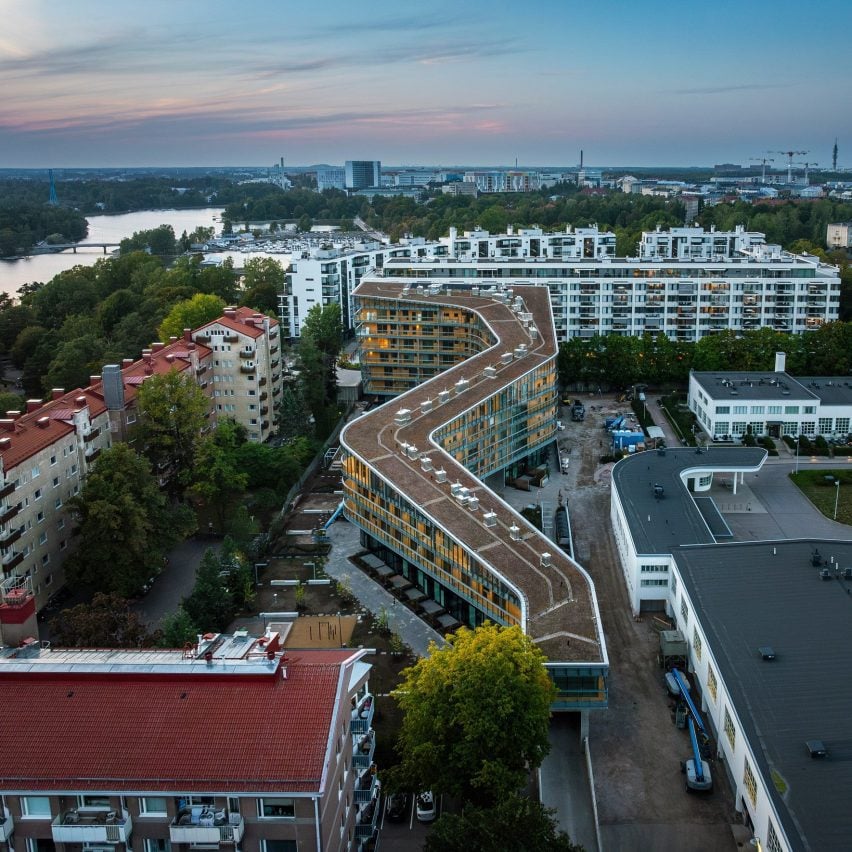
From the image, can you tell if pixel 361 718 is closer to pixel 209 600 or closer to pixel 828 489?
pixel 209 600

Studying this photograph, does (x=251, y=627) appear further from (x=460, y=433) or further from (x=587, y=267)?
(x=587, y=267)

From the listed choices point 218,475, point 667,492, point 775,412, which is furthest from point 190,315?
point 775,412

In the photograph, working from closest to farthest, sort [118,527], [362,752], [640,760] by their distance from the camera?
[362,752] → [640,760] → [118,527]

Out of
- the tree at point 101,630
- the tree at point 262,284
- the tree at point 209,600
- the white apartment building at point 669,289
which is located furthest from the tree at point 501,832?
the tree at point 262,284

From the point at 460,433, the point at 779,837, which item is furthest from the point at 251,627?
the point at 779,837

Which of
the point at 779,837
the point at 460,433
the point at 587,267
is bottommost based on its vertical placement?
the point at 779,837

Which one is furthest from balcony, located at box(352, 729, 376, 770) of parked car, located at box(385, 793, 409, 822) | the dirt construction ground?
the dirt construction ground

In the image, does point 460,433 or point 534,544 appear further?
point 460,433
